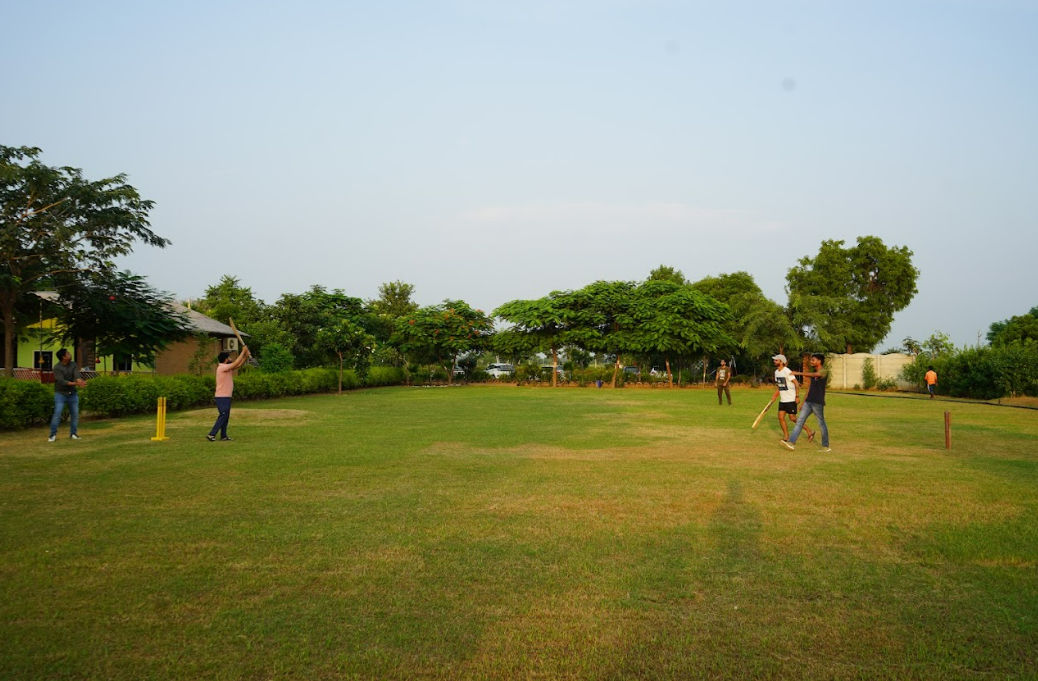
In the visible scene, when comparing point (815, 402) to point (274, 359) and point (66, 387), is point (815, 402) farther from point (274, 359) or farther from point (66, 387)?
point (274, 359)

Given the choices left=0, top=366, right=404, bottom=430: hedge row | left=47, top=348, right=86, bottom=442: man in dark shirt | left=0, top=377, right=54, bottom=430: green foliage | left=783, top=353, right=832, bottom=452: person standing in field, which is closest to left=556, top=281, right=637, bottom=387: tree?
left=0, top=366, right=404, bottom=430: hedge row

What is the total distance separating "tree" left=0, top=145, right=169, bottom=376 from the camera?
2150 centimetres

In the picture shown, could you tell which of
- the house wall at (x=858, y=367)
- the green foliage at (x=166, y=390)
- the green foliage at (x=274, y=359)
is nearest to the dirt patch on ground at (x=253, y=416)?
the green foliage at (x=166, y=390)

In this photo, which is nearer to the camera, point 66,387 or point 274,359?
point 66,387

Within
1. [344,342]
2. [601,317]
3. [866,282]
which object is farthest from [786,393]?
[866,282]

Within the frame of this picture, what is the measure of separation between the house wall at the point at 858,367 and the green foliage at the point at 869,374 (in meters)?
0.16

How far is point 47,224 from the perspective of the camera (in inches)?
893

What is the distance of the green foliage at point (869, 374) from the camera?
41.3m

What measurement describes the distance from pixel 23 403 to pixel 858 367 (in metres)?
41.3

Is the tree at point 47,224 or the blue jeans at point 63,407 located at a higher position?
the tree at point 47,224

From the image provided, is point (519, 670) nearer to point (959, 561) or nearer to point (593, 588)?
point (593, 588)

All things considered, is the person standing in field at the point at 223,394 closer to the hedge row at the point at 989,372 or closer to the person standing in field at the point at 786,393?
the person standing in field at the point at 786,393

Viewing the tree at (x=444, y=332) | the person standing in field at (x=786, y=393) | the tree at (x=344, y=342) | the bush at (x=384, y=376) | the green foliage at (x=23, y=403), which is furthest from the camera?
the tree at (x=444, y=332)

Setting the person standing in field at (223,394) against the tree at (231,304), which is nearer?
the person standing in field at (223,394)
